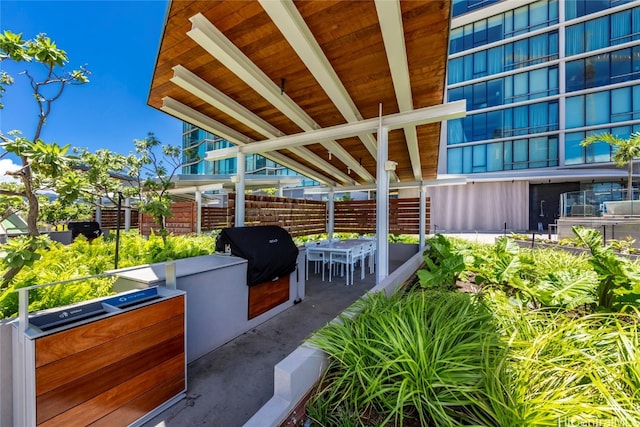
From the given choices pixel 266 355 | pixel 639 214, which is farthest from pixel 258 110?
pixel 639 214

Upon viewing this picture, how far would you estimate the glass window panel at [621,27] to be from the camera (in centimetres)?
1630

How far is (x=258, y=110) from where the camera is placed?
4039mm

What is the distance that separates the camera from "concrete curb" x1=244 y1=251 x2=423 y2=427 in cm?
142

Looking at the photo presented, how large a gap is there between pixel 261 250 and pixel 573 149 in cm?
2291

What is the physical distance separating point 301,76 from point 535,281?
4.19 metres

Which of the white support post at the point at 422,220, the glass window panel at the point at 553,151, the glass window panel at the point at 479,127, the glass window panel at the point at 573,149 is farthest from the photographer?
the glass window panel at the point at 479,127

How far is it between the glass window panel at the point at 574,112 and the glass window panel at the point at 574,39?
325cm

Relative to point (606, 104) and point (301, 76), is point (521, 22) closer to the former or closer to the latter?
point (606, 104)

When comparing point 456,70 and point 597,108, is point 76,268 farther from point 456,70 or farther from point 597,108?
point 597,108

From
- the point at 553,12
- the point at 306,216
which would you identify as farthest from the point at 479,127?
the point at 306,216

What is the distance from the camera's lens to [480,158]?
65.4 feet

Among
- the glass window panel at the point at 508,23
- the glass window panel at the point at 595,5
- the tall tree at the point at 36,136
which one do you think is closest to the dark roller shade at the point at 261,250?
the tall tree at the point at 36,136

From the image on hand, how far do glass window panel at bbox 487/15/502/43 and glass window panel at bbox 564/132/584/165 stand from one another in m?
9.10

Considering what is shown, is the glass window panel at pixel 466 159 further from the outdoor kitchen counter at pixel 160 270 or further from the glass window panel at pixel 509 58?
the outdoor kitchen counter at pixel 160 270
